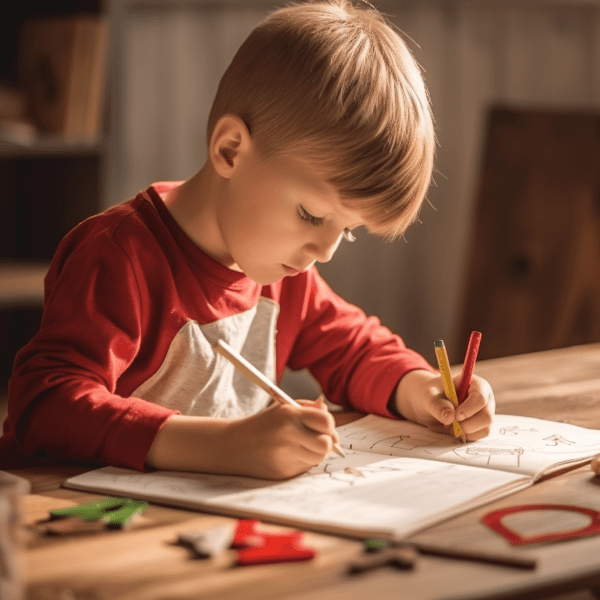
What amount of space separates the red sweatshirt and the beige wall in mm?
1231

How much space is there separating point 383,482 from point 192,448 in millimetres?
177

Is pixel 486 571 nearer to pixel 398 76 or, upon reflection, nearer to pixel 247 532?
pixel 247 532

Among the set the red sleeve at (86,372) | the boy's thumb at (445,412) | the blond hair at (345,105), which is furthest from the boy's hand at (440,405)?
the red sleeve at (86,372)

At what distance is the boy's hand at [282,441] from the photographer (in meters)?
0.81

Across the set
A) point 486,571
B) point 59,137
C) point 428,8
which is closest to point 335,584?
point 486,571

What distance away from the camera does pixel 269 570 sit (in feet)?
2.02

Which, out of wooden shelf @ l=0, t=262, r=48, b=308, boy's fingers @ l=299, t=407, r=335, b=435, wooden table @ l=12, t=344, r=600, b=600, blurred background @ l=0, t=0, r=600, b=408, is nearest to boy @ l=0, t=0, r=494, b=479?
boy's fingers @ l=299, t=407, r=335, b=435

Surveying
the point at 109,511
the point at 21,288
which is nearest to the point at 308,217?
the point at 109,511

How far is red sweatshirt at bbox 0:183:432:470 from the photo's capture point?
89 cm

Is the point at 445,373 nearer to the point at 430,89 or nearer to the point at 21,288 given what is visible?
the point at 21,288

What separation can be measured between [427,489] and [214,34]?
194 centimetres

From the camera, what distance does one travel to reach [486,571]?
1.99ft

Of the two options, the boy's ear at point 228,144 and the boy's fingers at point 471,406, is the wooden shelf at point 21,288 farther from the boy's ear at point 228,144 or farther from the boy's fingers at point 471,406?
the boy's fingers at point 471,406

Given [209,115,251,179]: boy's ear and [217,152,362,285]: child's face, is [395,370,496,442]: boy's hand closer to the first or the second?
[217,152,362,285]: child's face
